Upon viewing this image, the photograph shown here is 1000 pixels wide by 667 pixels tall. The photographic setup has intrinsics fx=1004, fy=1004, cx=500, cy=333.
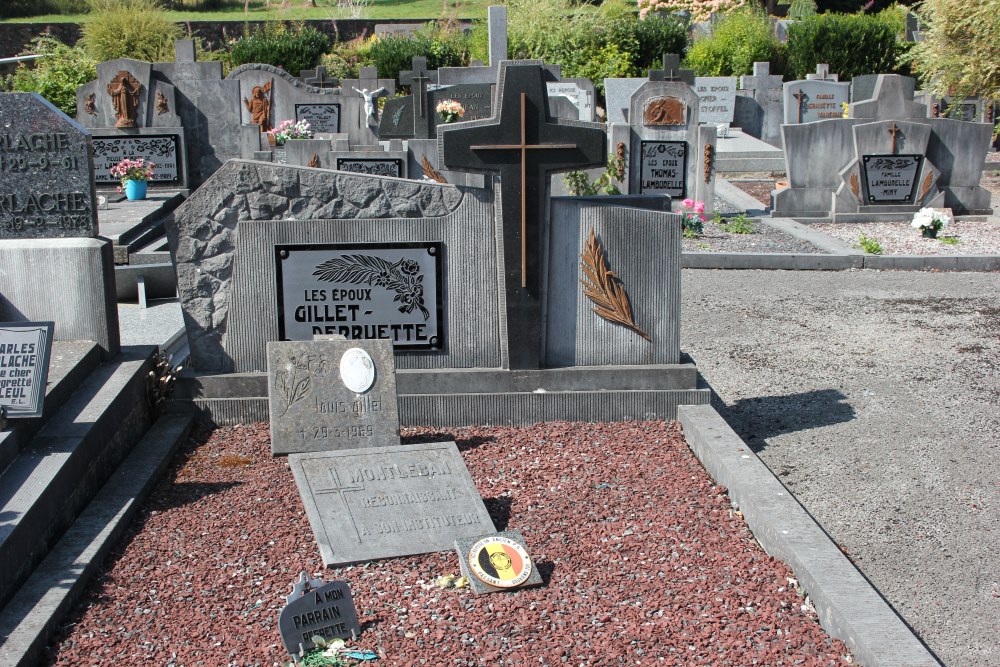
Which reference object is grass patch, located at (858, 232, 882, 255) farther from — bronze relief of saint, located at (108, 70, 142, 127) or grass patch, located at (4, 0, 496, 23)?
grass patch, located at (4, 0, 496, 23)

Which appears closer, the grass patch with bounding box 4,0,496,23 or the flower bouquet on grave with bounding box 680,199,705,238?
the flower bouquet on grave with bounding box 680,199,705,238

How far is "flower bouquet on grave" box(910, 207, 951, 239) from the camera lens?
12.9 metres

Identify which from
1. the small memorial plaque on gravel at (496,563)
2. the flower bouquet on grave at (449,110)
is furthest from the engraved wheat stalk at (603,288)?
the flower bouquet on grave at (449,110)

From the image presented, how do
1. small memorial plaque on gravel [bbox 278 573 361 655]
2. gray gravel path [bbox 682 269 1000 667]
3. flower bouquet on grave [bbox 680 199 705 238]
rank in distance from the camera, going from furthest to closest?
flower bouquet on grave [bbox 680 199 705 238]
gray gravel path [bbox 682 269 1000 667]
small memorial plaque on gravel [bbox 278 573 361 655]

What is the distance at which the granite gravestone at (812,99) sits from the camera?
79.7ft

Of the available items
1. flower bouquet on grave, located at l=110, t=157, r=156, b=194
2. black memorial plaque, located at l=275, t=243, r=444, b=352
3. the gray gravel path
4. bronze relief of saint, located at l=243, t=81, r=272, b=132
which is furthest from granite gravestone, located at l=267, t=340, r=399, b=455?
bronze relief of saint, located at l=243, t=81, r=272, b=132

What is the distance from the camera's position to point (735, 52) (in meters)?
30.1

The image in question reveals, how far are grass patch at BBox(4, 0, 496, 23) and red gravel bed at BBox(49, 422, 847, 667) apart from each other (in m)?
40.6

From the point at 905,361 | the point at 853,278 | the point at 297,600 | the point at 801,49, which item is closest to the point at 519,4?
the point at 801,49

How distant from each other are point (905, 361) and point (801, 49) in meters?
24.4

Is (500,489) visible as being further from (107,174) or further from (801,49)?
(801,49)

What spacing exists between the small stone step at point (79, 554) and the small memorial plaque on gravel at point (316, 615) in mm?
913

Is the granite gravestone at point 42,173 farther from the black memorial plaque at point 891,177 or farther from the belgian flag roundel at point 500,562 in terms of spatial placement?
the black memorial plaque at point 891,177

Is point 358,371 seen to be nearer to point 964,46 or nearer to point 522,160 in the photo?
point 522,160
